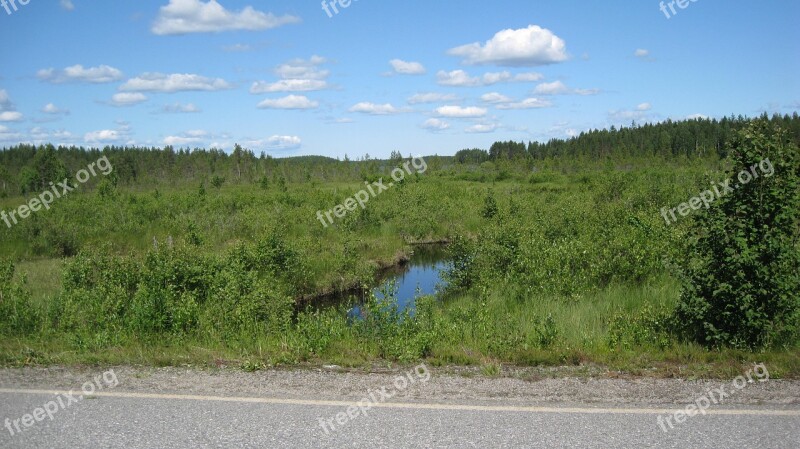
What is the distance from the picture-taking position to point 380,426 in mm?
6062

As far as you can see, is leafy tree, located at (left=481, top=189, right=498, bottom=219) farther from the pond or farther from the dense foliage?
the dense foliage

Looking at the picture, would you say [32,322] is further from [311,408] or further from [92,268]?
[311,408]

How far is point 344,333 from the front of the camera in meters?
9.83

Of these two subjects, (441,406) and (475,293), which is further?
(475,293)

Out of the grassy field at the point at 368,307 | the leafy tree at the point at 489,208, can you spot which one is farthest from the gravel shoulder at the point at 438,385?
the leafy tree at the point at 489,208

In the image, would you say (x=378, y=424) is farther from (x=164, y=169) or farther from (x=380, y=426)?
(x=164, y=169)

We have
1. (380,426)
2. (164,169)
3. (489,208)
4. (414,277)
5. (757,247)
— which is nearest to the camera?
(380,426)

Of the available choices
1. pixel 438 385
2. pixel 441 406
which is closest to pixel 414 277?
pixel 438 385

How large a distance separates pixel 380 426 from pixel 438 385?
140 cm

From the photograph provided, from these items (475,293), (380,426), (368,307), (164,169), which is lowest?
(475,293)

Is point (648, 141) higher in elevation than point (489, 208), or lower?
higher

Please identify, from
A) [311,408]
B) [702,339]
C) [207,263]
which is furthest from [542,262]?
[311,408]

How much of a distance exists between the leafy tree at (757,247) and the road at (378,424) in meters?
2.29

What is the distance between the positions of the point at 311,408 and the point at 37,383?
3885mm
